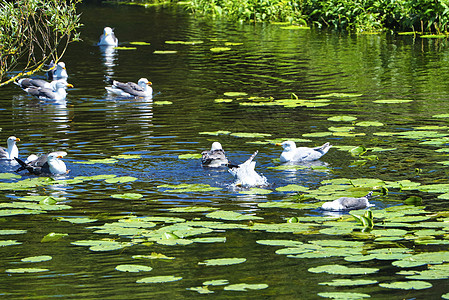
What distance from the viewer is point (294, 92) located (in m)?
17.8

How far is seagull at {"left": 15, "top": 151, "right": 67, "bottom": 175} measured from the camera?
36.1 ft

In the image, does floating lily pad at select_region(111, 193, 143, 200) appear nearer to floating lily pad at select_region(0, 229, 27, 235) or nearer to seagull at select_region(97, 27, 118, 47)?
floating lily pad at select_region(0, 229, 27, 235)

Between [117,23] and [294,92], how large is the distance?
1768cm

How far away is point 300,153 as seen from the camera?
1159 centimetres

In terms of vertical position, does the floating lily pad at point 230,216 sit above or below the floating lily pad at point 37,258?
above

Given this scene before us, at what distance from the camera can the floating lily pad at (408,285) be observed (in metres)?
6.35

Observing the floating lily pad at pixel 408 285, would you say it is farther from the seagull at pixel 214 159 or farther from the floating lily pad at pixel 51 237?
the seagull at pixel 214 159

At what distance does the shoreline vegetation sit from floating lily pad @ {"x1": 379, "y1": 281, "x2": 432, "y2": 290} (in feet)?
70.3

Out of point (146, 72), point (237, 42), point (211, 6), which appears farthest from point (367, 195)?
point (211, 6)

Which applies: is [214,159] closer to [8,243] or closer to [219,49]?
[8,243]

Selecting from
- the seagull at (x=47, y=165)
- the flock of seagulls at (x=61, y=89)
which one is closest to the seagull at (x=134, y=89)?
the flock of seagulls at (x=61, y=89)

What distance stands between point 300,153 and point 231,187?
1.65m

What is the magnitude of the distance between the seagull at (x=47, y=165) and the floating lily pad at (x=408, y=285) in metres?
5.91

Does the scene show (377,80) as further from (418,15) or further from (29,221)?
(29,221)
